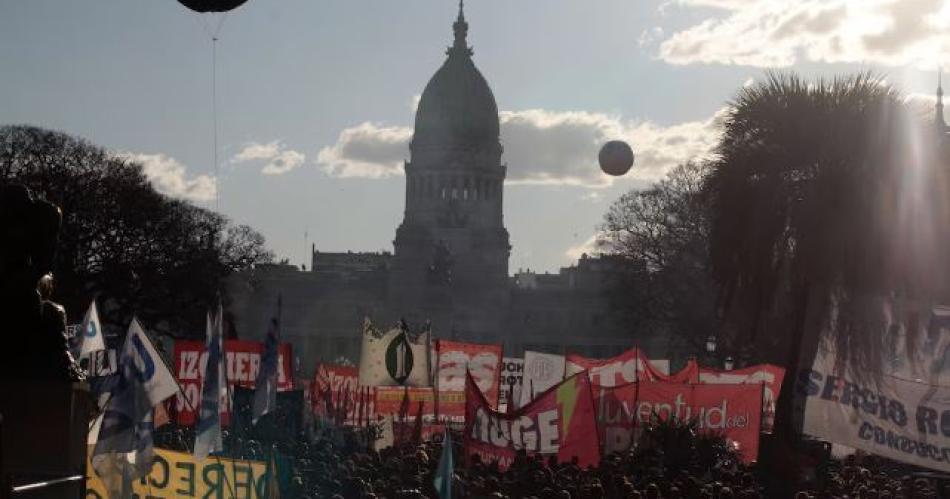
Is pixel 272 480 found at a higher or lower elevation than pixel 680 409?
lower

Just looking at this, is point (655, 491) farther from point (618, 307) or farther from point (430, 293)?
point (430, 293)

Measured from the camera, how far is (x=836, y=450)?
2570 cm

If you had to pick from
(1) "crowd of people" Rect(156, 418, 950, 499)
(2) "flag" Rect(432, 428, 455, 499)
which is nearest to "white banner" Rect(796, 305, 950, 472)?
(1) "crowd of people" Rect(156, 418, 950, 499)

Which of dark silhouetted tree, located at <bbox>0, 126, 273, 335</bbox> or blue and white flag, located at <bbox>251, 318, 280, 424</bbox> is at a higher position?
dark silhouetted tree, located at <bbox>0, 126, 273, 335</bbox>

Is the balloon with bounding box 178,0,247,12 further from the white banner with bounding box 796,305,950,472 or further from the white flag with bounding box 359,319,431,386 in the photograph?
the white flag with bounding box 359,319,431,386

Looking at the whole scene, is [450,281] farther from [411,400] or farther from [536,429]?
[536,429]

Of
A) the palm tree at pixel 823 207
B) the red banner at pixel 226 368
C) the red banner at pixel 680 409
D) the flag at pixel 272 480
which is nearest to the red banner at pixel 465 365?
the red banner at pixel 226 368

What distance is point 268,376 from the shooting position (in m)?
19.2

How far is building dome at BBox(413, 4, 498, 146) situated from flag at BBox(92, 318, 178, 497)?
13825cm

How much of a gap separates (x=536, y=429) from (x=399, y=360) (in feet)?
31.7

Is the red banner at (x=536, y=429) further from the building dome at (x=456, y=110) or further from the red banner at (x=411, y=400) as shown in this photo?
the building dome at (x=456, y=110)

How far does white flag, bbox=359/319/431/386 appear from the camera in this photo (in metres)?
28.5

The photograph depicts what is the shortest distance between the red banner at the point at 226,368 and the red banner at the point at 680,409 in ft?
18.7

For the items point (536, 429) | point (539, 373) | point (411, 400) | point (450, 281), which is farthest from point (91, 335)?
point (450, 281)
